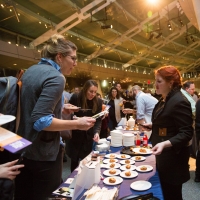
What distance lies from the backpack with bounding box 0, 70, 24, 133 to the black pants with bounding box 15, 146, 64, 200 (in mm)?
259


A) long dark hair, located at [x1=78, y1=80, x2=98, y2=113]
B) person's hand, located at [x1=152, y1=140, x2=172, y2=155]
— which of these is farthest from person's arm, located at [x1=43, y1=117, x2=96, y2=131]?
long dark hair, located at [x1=78, y1=80, x2=98, y2=113]

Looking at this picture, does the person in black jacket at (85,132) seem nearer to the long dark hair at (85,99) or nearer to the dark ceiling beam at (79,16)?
the long dark hair at (85,99)

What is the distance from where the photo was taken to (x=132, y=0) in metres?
10.1

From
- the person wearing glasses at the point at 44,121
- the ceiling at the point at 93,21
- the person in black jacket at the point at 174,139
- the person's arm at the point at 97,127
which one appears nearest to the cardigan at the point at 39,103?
the person wearing glasses at the point at 44,121

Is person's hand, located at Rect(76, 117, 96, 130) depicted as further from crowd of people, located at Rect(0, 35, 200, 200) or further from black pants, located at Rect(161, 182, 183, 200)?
black pants, located at Rect(161, 182, 183, 200)

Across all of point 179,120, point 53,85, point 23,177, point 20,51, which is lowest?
point 23,177

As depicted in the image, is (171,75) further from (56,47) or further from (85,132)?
(85,132)

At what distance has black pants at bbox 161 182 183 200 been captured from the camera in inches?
66.8

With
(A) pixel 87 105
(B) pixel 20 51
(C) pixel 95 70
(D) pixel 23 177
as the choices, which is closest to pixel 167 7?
(C) pixel 95 70

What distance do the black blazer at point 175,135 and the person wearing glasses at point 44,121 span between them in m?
0.73

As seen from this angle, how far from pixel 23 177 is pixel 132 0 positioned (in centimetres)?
1056

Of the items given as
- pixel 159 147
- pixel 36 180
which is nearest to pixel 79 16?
pixel 159 147

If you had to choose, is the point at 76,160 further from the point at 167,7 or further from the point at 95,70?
the point at 95,70

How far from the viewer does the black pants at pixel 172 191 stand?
170cm
